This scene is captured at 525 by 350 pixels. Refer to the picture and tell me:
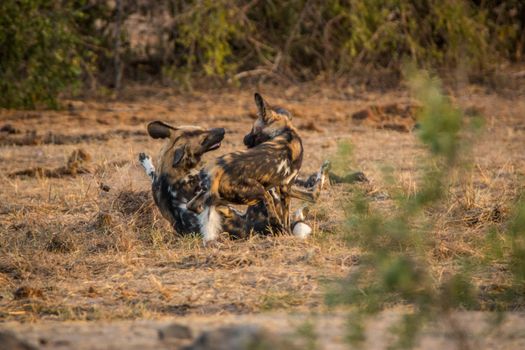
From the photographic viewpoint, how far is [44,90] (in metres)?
12.3

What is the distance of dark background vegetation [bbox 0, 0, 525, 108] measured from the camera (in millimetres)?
14000

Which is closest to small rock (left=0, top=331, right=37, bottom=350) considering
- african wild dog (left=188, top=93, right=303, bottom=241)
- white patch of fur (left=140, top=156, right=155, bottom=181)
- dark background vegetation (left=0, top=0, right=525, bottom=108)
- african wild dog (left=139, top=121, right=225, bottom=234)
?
african wild dog (left=188, top=93, right=303, bottom=241)

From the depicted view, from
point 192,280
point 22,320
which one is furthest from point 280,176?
point 22,320

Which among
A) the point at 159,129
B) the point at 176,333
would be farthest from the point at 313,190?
the point at 176,333

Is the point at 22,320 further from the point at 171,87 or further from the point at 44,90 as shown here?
the point at 171,87

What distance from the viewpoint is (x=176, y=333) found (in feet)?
12.8

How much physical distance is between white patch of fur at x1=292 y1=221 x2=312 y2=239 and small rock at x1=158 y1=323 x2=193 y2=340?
7.74 feet

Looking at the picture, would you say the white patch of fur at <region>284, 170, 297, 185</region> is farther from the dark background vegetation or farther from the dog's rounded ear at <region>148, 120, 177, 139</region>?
the dark background vegetation

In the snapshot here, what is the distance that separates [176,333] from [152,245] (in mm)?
2257

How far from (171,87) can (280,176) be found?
841 cm

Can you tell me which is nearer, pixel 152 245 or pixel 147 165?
pixel 152 245

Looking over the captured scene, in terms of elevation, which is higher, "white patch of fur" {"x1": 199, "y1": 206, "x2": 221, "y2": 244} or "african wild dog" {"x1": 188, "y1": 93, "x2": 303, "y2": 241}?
"african wild dog" {"x1": 188, "y1": 93, "x2": 303, "y2": 241}

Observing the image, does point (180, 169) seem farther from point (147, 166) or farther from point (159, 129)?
point (147, 166)

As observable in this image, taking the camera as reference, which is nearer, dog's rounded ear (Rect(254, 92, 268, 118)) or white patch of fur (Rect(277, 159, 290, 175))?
white patch of fur (Rect(277, 159, 290, 175))
